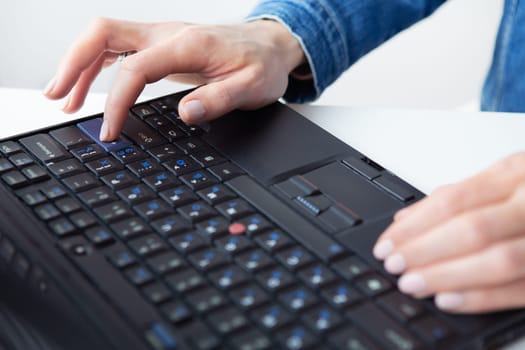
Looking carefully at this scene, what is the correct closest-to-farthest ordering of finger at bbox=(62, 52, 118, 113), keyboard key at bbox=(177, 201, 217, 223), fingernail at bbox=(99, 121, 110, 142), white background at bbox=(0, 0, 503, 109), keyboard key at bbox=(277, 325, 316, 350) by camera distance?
keyboard key at bbox=(277, 325, 316, 350)
keyboard key at bbox=(177, 201, 217, 223)
fingernail at bbox=(99, 121, 110, 142)
finger at bbox=(62, 52, 118, 113)
white background at bbox=(0, 0, 503, 109)

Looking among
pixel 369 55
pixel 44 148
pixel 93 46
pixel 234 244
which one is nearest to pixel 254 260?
pixel 234 244

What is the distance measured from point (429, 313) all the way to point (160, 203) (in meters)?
0.20

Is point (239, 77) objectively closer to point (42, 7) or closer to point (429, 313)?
point (429, 313)

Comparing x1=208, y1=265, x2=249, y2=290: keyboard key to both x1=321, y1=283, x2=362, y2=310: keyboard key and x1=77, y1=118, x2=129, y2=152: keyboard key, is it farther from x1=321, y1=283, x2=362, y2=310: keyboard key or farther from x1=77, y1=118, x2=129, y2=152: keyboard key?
x1=77, y1=118, x2=129, y2=152: keyboard key

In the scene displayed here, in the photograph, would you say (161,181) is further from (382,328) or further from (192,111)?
(382,328)

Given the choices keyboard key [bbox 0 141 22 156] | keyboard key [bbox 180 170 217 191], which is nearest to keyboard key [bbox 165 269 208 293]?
keyboard key [bbox 180 170 217 191]

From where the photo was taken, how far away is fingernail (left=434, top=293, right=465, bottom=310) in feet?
1.52

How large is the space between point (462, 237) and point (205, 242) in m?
0.16

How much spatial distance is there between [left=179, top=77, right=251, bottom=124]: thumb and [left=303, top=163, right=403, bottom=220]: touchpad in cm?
12

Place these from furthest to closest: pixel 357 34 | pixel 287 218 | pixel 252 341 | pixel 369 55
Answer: pixel 369 55 < pixel 357 34 < pixel 287 218 < pixel 252 341

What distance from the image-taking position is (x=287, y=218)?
21.6 inches

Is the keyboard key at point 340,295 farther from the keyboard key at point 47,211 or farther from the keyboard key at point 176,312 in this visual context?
the keyboard key at point 47,211

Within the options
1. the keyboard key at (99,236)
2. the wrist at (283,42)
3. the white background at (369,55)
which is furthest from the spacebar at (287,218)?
the white background at (369,55)

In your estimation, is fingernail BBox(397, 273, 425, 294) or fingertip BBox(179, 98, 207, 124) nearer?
fingernail BBox(397, 273, 425, 294)
